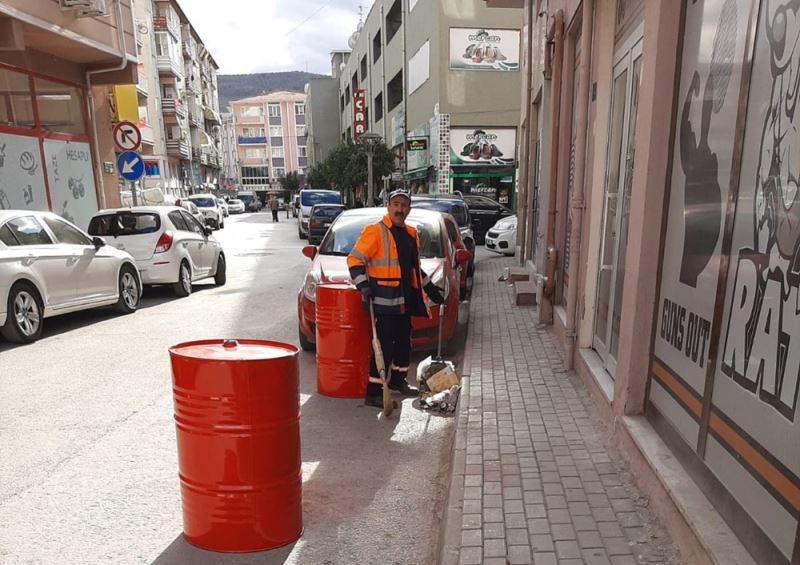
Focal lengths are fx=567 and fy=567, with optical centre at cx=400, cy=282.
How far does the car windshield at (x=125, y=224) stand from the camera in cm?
1013

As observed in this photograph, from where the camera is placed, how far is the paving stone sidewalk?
2783 mm

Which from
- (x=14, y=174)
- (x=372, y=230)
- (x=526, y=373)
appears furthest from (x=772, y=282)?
(x=14, y=174)

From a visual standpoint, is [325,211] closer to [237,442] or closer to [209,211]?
[209,211]

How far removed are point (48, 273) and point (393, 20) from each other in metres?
38.6

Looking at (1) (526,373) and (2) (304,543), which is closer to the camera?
(2) (304,543)

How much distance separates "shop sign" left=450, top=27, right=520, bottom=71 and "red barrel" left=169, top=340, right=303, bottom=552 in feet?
91.4

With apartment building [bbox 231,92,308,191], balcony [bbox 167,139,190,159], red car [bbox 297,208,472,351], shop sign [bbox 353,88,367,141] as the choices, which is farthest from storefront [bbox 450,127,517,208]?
apartment building [bbox 231,92,308,191]

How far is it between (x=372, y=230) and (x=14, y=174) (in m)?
11.0

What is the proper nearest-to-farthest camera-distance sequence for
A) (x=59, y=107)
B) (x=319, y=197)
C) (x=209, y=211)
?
1. (x=59, y=107)
2. (x=319, y=197)
3. (x=209, y=211)

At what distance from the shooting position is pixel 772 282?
219 centimetres

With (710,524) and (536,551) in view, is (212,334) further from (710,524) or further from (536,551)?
(710,524)

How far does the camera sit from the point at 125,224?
10172 millimetres

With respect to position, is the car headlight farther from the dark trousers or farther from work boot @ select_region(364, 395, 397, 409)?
work boot @ select_region(364, 395, 397, 409)

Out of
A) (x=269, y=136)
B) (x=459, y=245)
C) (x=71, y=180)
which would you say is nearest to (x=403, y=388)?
(x=459, y=245)
